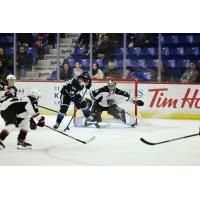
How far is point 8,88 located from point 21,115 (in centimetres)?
19

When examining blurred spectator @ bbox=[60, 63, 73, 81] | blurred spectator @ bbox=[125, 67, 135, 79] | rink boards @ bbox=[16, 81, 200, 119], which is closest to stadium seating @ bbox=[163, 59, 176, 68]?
rink boards @ bbox=[16, 81, 200, 119]

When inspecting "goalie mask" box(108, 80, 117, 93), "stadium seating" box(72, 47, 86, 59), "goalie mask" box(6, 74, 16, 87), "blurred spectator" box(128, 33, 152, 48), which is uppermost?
"blurred spectator" box(128, 33, 152, 48)

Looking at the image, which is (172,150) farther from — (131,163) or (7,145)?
(7,145)

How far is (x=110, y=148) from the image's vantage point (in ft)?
12.5

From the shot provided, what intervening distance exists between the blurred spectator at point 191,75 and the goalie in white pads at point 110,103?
0.34 metres

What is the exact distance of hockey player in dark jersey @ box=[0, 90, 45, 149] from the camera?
384 centimetres

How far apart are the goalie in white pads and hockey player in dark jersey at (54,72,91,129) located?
0.06 meters

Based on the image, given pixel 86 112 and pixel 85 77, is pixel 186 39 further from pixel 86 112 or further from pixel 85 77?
pixel 86 112

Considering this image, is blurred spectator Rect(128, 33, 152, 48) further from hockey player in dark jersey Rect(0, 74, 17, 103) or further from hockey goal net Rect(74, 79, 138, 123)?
hockey player in dark jersey Rect(0, 74, 17, 103)

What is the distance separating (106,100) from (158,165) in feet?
1.86

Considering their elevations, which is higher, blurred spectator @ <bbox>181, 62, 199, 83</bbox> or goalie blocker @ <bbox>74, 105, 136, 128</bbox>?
blurred spectator @ <bbox>181, 62, 199, 83</bbox>

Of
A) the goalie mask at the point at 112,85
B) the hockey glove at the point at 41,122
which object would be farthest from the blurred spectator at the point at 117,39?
the hockey glove at the point at 41,122

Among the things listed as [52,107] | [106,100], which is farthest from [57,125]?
[106,100]

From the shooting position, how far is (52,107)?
389 centimetres
